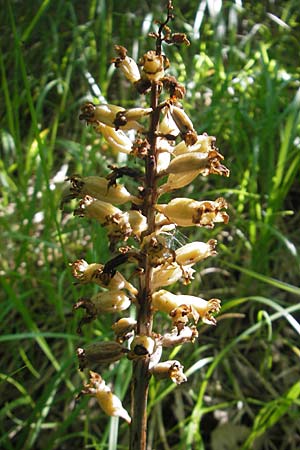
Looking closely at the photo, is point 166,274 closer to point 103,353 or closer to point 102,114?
point 103,353

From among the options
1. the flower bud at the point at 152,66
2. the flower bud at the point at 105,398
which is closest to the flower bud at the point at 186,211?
the flower bud at the point at 152,66

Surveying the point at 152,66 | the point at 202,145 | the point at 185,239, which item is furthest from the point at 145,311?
the point at 185,239

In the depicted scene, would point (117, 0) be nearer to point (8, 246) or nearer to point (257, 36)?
point (257, 36)

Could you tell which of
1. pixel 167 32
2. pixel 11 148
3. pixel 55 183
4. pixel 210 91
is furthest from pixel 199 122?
pixel 167 32

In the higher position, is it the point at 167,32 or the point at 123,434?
the point at 167,32

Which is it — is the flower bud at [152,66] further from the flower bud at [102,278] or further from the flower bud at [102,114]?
the flower bud at [102,278]

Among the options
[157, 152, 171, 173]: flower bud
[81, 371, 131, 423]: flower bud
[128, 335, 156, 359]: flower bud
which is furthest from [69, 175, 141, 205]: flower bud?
[81, 371, 131, 423]: flower bud
